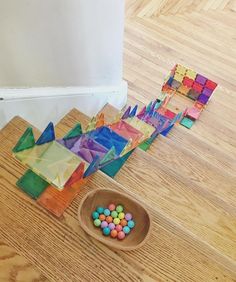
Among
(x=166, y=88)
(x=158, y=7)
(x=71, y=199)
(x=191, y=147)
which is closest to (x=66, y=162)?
(x=71, y=199)

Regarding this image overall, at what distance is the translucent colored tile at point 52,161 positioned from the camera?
970mm

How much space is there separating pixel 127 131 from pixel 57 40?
0.45m

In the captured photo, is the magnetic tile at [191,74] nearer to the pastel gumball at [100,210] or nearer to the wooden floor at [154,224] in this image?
the wooden floor at [154,224]

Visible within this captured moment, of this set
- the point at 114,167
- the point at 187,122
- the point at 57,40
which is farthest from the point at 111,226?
the point at 187,122

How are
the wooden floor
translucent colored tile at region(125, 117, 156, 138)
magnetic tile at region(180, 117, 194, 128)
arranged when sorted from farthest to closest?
1. magnetic tile at region(180, 117, 194, 128)
2. translucent colored tile at region(125, 117, 156, 138)
3. the wooden floor

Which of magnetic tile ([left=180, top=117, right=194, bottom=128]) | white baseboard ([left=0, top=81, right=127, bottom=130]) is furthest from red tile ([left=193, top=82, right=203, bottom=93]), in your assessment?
white baseboard ([left=0, top=81, right=127, bottom=130])

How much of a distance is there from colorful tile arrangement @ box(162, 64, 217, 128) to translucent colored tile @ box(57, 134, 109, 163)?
1.11 metres

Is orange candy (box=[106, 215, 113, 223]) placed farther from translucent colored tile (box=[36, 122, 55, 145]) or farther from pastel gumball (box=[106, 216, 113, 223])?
translucent colored tile (box=[36, 122, 55, 145])

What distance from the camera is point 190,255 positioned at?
0.98m

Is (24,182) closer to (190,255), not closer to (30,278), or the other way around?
(30,278)

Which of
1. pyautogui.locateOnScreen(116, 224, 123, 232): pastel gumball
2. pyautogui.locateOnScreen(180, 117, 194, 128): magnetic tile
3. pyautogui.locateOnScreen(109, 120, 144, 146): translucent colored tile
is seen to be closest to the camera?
pyautogui.locateOnScreen(116, 224, 123, 232): pastel gumball

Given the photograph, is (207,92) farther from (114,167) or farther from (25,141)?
(25,141)

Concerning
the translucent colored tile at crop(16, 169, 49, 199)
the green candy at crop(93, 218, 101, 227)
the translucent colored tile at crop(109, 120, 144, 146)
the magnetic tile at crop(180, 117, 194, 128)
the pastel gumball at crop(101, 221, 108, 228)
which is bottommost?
the translucent colored tile at crop(16, 169, 49, 199)

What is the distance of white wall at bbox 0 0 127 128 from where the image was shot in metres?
1.13
